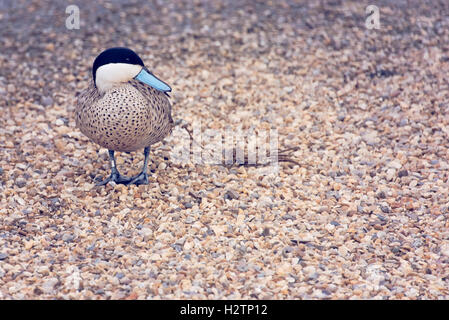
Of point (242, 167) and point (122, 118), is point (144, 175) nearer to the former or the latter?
point (122, 118)

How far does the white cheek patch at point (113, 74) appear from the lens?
352cm

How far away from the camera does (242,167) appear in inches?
162

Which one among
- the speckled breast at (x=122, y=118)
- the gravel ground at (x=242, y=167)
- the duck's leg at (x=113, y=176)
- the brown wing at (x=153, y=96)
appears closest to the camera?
the gravel ground at (x=242, y=167)

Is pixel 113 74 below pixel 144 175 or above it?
above

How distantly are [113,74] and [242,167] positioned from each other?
1108 millimetres

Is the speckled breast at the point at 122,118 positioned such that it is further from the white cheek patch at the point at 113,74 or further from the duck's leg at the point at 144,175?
the duck's leg at the point at 144,175

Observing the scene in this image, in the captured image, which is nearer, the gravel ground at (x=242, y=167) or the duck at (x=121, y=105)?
the gravel ground at (x=242, y=167)

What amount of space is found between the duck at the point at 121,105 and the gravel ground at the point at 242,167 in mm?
440

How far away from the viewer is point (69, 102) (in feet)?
15.9

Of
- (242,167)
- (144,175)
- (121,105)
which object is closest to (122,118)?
(121,105)

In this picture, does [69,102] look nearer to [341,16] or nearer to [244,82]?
[244,82]

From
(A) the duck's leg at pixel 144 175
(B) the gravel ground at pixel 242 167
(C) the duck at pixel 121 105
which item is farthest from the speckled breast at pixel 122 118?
(B) the gravel ground at pixel 242 167

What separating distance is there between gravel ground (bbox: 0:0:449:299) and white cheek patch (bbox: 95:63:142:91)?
69 centimetres

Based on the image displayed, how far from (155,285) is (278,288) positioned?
0.61 meters
